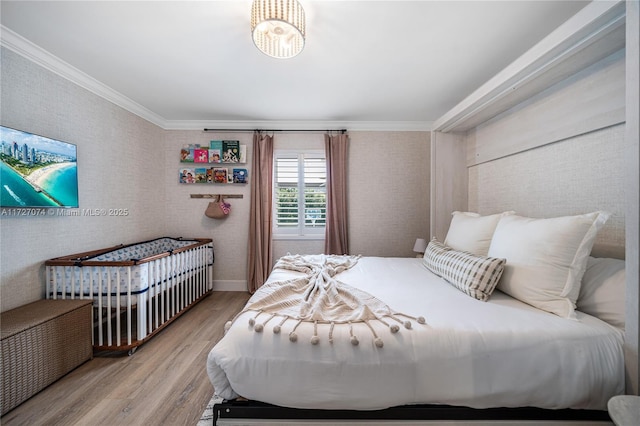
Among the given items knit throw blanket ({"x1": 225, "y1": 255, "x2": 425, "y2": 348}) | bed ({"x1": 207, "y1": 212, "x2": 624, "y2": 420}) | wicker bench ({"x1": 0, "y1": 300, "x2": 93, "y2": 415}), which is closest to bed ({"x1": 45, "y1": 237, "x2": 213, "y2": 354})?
wicker bench ({"x1": 0, "y1": 300, "x2": 93, "y2": 415})

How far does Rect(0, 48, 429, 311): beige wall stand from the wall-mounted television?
126mm

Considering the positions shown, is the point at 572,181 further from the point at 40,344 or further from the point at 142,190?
the point at 142,190

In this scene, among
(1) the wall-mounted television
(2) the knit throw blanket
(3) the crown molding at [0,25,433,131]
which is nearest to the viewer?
(2) the knit throw blanket

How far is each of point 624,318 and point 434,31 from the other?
1973 millimetres

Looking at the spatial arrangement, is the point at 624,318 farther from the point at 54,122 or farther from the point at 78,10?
the point at 54,122

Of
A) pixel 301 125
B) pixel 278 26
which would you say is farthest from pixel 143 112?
pixel 278 26

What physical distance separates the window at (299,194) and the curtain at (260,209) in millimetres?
166

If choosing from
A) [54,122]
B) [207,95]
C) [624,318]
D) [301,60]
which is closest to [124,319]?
[54,122]

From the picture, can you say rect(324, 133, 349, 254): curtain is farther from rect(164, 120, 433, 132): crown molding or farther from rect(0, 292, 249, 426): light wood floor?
rect(0, 292, 249, 426): light wood floor

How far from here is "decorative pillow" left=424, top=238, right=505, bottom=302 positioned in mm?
1439

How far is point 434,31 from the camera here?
1.66 m

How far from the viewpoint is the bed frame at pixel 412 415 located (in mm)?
1083

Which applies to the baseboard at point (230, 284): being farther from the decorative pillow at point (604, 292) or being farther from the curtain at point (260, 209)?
the decorative pillow at point (604, 292)

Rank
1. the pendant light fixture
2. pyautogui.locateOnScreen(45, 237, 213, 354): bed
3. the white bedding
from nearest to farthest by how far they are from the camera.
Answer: the white bedding < the pendant light fixture < pyautogui.locateOnScreen(45, 237, 213, 354): bed
